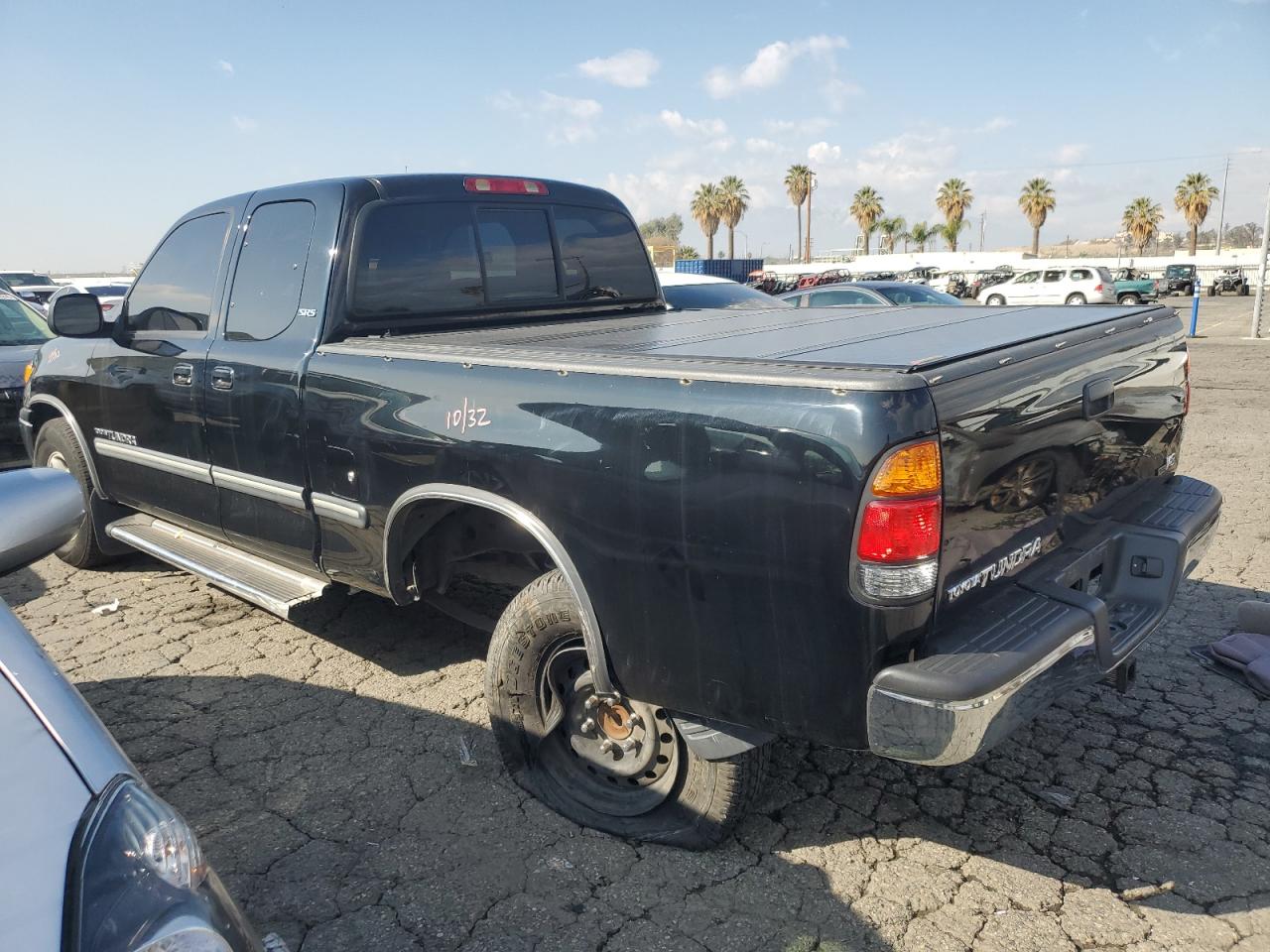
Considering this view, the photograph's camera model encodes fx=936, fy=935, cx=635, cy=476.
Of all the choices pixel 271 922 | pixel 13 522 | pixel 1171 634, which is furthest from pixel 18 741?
pixel 1171 634

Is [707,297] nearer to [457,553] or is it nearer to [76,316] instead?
[76,316]

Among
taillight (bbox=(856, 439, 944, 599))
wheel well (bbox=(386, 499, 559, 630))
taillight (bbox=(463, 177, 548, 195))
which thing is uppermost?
taillight (bbox=(463, 177, 548, 195))

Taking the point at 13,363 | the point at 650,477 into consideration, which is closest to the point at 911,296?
the point at 13,363

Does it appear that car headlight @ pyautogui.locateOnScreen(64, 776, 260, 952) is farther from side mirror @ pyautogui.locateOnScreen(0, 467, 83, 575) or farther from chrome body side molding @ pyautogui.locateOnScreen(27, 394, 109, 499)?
chrome body side molding @ pyautogui.locateOnScreen(27, 394, 109, 499)

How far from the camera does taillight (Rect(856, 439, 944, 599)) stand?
2137 mm

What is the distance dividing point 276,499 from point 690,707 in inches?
84.4

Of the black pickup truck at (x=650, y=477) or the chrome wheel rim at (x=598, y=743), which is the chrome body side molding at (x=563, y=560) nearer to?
the black pickup truck at (x=650, y=477)

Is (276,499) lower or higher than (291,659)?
higher

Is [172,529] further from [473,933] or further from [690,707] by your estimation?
[690,707]

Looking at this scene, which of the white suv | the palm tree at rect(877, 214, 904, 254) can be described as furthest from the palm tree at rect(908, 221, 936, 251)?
the white suv

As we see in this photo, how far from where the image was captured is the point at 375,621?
4852 millimetres

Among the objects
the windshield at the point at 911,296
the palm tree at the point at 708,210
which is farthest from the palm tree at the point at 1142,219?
the windshield at the point at 911,296

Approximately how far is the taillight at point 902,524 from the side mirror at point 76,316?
4006 mm

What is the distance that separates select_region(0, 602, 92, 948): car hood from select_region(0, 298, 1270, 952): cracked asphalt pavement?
1.27 metres
